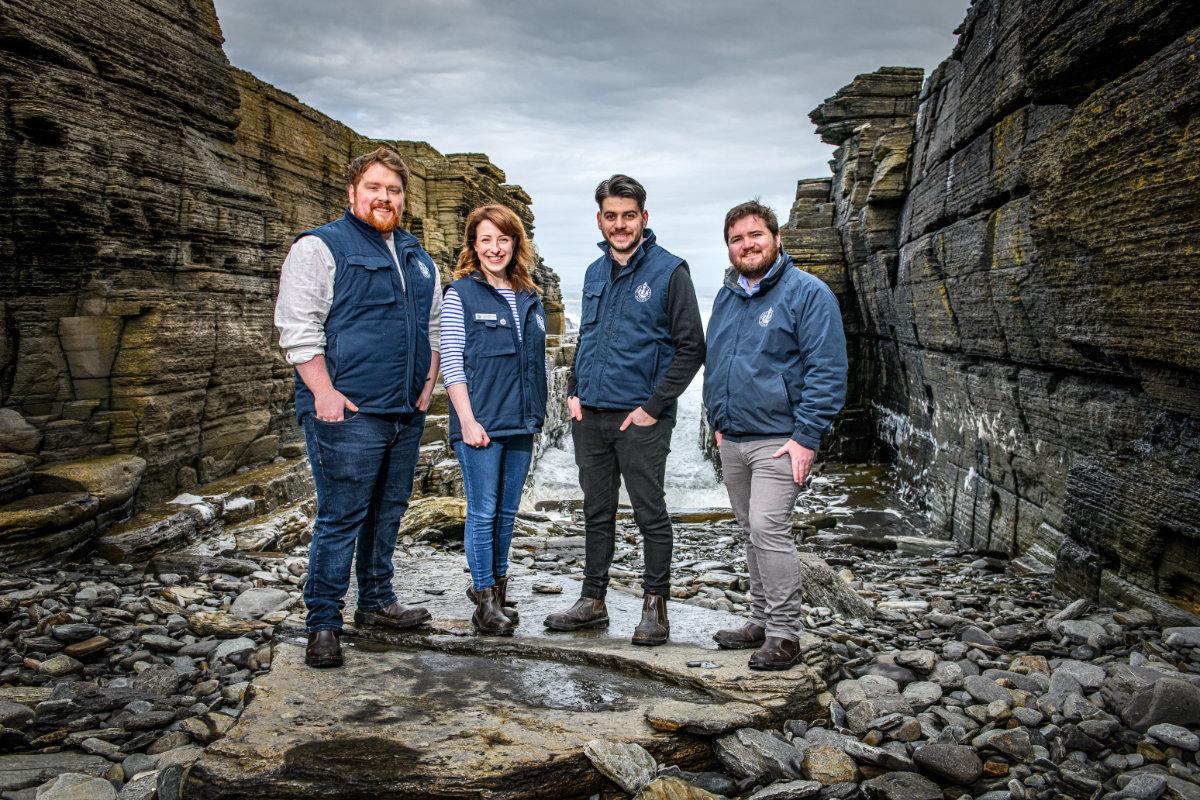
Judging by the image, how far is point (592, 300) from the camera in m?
4.55

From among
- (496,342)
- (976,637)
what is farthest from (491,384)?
(976,637)

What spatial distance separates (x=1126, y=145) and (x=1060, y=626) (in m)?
3.25

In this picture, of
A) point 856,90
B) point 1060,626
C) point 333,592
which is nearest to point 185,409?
point 333,592

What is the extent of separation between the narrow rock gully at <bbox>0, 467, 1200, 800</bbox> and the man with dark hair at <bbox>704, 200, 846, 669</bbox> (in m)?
0.53

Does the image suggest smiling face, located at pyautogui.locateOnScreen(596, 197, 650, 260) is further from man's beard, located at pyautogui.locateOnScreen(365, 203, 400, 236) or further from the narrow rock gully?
the narrow rock gully

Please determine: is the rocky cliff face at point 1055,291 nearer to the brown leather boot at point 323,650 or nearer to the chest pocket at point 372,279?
the chest pocket at point 372,279

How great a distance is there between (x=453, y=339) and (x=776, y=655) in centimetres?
258

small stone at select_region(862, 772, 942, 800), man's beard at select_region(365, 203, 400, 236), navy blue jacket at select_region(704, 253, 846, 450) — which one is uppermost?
man's beard at select_region(365, 203, 400, 236)

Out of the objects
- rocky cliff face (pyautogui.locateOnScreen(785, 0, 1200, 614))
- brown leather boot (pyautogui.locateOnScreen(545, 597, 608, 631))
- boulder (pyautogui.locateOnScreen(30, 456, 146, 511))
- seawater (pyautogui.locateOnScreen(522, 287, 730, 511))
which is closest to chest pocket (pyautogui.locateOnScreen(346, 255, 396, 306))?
brown leather boot (pyautogui.locateOnScreen(545, 597, 608, 631))

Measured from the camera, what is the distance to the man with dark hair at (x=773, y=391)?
13.1 feet

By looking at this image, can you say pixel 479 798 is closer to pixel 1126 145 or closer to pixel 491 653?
pixel 491 653

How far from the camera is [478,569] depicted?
465cm

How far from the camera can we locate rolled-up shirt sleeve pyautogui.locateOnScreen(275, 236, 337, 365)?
3939 mm

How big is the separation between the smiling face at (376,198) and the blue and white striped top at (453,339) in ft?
1.85
